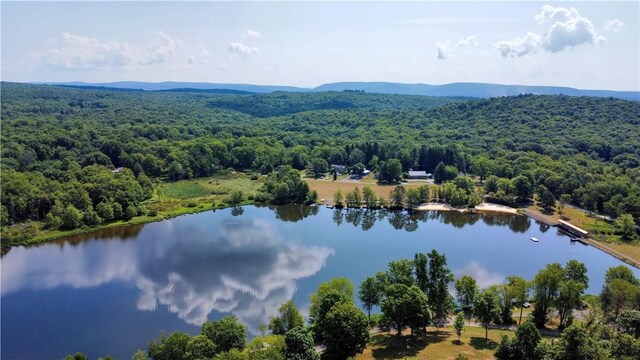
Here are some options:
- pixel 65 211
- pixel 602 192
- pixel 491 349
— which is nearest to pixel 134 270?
pixel 65 211

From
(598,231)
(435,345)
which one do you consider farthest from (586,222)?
(435,345)

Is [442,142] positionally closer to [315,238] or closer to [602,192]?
[602,192]

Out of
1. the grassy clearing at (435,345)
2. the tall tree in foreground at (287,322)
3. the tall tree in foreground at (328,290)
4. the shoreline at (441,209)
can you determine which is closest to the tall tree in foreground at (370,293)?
the tall tree in foreground at (328,290)

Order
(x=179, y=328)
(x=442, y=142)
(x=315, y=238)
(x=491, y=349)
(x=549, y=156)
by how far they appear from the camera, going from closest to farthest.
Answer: (x=491, y=349), (x=179, y=328), (x=315, y=238), (x=549, y=156), (x=442, y=142)

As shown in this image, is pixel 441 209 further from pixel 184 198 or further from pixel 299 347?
pixel 299 347

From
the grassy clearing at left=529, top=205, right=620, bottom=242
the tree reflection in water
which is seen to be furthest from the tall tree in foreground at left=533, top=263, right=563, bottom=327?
the grassy clearing at left=529, top=205, right=620, bottom=242

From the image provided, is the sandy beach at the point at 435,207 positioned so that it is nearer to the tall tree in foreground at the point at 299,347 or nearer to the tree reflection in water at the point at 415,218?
the tree reflection in water at the point at 415,218
